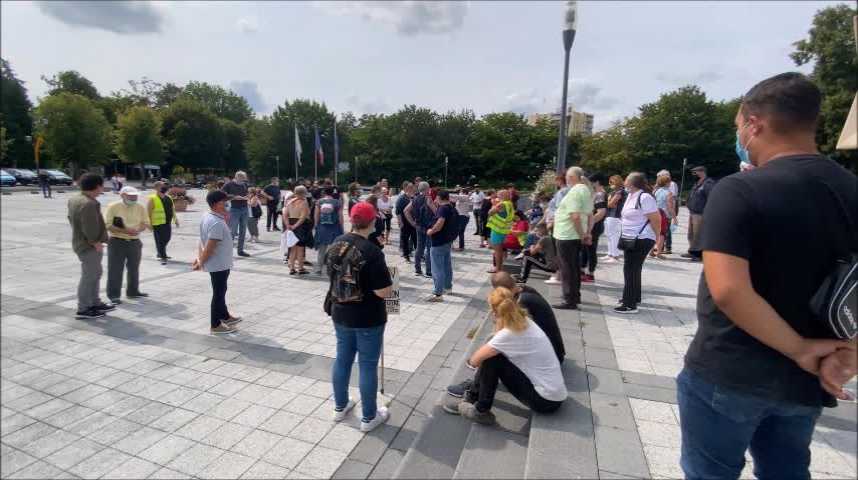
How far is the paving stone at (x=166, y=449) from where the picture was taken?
3234 millimetres

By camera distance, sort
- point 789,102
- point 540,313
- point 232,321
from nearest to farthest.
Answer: point 789,102, point 540,313, point 232,321

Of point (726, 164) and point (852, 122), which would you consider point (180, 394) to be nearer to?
point (852, 122)

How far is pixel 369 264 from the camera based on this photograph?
3.45 metres

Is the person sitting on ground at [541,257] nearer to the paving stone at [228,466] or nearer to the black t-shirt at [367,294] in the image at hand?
the black t-shirt at [367,294]

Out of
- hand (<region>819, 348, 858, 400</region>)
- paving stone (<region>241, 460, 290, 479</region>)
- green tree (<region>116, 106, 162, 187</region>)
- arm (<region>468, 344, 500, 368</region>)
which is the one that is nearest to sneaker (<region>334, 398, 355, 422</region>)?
paving stone (<region>241, 460, 290, 479</region>)

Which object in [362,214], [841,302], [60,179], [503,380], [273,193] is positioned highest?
[60,179]

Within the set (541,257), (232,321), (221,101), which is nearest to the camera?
(232,321)

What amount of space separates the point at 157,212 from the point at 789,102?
1091 cm

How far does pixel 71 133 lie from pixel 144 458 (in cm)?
2359

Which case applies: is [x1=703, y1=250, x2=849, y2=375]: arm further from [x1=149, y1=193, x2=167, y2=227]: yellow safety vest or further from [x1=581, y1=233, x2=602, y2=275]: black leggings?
[x1=149, y1=193, x2=167, y2=227]: yellow safety vest

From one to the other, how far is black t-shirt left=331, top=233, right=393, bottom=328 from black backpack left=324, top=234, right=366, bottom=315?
1.0 inches

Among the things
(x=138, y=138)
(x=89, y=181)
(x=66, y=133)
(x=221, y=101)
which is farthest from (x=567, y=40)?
(x=221, y=101)

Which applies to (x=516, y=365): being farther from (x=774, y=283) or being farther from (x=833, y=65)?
(x=833, y=65)

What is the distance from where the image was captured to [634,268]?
631 cm
